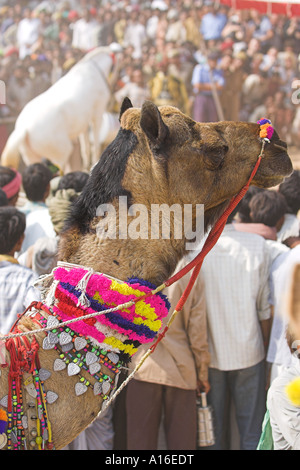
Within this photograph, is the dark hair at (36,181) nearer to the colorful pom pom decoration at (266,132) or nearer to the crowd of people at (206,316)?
the crowd of people at (206,316)

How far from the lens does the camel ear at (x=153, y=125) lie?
6.81 feet

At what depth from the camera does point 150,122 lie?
2.13 m

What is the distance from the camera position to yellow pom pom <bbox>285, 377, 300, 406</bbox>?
113 inches

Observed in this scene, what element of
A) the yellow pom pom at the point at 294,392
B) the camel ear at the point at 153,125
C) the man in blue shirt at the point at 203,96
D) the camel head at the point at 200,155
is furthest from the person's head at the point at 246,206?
the man in blue shirt at the point at 203,96

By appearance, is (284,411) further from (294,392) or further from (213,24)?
(213,24)

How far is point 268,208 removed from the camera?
4441 mm

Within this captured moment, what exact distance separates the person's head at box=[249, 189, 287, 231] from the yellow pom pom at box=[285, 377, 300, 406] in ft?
5.75

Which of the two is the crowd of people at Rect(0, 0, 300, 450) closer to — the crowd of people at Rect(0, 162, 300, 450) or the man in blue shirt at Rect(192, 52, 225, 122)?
the crowd of people at Rect(0, 162, 300, 450)

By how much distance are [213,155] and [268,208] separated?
7.44ft

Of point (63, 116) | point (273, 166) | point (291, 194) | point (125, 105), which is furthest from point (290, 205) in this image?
point (63, 116)

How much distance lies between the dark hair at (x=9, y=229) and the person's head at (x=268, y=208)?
6.22ft

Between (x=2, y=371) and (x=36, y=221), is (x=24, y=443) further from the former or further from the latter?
(x=36, y=221)

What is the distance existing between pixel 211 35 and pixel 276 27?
5.38 ft

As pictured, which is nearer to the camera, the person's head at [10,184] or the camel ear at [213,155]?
the camel ear at [213,155]
